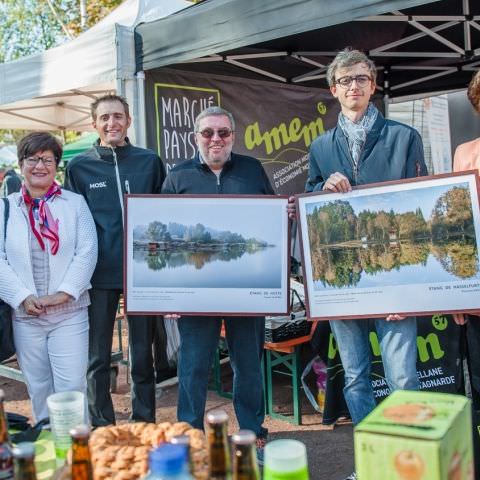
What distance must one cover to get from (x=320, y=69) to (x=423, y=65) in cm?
147

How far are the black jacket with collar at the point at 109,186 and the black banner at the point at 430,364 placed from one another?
1.55 m

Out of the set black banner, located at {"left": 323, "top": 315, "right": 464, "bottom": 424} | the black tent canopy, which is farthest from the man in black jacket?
black banner, located at {"left": 323, "top": 315, "right": 464, "bottom": 424}

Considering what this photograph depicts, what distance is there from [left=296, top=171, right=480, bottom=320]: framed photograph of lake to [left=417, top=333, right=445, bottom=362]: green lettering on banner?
146 centimetres

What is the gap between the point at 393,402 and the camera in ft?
4.42

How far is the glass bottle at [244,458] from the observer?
115 cm

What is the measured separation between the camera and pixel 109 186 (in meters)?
3.36

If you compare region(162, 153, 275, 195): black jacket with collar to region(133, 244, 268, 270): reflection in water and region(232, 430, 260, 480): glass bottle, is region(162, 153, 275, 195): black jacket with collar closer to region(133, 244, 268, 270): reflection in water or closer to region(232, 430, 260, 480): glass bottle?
region(133, 244, 268, 270): reflection in water

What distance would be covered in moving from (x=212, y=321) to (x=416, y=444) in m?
1.98

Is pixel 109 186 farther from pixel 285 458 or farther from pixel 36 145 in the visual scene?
pixel 285 458

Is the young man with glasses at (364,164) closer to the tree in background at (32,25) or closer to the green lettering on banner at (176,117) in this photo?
the green lettering on banner at (176,117)

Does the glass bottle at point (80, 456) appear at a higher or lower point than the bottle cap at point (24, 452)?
Answer: lower

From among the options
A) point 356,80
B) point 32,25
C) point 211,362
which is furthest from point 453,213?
point 32,25

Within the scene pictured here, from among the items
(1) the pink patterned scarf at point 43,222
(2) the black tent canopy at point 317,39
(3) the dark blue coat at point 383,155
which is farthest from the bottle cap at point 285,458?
(2) the black tent canopy at point 317,39

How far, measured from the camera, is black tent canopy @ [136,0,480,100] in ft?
11.5
